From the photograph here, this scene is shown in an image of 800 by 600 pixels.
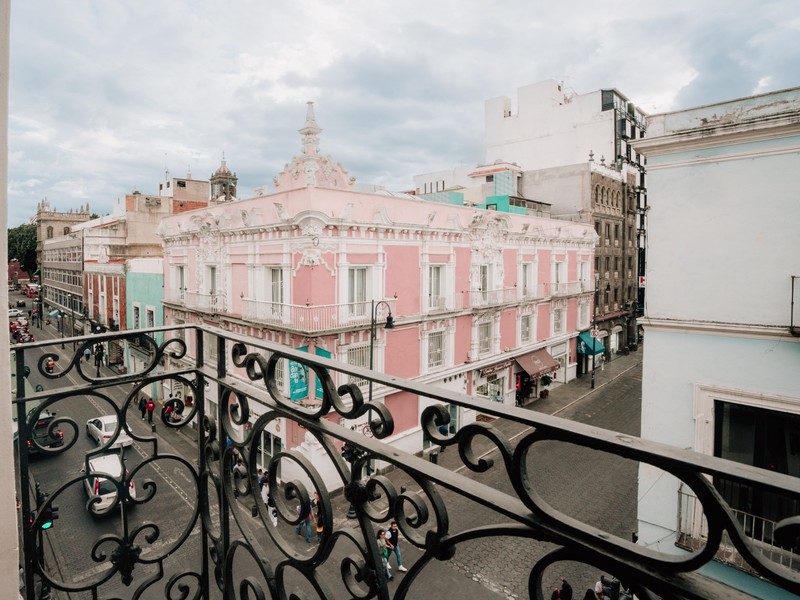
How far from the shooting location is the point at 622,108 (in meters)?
34.8

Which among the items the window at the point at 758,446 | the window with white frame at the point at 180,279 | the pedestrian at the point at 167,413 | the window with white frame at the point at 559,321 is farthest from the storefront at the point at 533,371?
the pedestrian at the point at 167,413

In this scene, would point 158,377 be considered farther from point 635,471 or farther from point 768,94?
point 635,471

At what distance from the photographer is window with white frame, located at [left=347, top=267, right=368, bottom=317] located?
1534 cm

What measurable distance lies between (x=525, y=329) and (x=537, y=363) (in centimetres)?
176

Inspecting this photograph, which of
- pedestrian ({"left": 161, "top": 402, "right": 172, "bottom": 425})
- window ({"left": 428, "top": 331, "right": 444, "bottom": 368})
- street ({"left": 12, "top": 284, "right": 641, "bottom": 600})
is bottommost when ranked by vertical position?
street ({"left": 12, "top": 284, "right": 641, "bottom": 600})

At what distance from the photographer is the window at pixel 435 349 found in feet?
60.0

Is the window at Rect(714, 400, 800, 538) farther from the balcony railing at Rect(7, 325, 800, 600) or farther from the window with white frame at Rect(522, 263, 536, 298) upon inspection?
the window with white frame at Rect(522, 263, 536, 298)

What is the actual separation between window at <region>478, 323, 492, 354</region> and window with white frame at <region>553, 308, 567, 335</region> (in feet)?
Answer: 22.1

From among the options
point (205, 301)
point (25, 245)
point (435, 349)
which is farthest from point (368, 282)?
point (25, 245)

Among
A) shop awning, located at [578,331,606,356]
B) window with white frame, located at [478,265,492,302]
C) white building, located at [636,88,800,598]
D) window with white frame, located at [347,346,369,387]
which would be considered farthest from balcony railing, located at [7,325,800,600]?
shop awning, located at [578,331,606,356]

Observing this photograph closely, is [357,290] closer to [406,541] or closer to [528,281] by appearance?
[406,541]

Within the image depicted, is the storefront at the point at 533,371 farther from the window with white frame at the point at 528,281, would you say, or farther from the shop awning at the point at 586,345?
the shop awning at the point at 586,345

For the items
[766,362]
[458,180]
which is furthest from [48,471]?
[458,180]

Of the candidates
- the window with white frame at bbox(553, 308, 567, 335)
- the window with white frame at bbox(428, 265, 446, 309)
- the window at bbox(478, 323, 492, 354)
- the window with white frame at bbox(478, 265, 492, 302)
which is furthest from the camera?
the window with white frame at bbox(553, 308, 567, 335)
